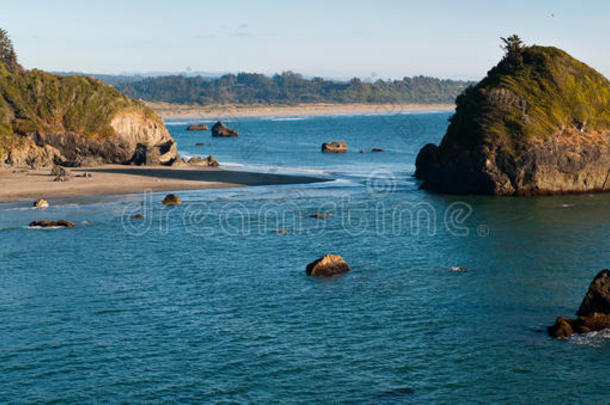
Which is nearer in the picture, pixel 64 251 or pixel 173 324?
pixel 173 324

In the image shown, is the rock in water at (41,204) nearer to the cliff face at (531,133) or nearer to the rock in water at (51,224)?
the rock in water at (51,224)

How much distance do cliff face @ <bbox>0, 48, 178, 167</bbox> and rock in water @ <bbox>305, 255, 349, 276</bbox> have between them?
235 feet

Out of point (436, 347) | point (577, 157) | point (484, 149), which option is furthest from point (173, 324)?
point (577, 157)

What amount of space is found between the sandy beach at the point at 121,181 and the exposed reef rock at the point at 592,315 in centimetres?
6556

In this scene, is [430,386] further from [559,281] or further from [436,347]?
[559,281]

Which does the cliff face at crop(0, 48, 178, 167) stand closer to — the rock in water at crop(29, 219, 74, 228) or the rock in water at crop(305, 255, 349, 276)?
the rock in water at crop(29, 219, 74, 228)

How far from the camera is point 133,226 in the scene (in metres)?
67.4

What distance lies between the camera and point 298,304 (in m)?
42.3

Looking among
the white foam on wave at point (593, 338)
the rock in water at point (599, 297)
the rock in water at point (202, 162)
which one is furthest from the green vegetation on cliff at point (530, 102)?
the white foam on wave at point (593, 338)

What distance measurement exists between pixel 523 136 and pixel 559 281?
42.5m

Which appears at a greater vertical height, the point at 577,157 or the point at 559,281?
the point at 577,157

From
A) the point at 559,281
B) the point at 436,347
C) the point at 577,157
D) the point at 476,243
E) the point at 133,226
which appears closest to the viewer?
the point at 436,347

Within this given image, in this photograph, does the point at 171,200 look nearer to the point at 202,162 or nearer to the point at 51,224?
the point at 51,224

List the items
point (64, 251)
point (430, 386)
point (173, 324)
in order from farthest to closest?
point (64, 251)
point (173, 324)
point (430, 386)
